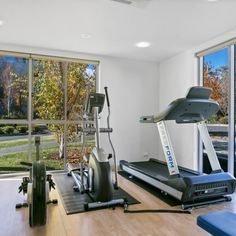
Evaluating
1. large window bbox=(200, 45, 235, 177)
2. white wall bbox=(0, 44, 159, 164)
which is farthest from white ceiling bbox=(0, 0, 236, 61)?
white wall bbox=(0, 44, 159, 164)

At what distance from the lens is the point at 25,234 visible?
2182 mm

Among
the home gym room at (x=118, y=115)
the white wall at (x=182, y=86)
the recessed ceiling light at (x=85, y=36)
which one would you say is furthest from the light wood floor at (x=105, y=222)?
the recessed ceiling light at (x=85, y=36)

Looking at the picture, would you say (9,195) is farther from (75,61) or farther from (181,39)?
(181,39)

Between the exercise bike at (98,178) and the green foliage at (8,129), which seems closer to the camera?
the exercise bike at (98,178)

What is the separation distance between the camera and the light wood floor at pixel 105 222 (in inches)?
88.3

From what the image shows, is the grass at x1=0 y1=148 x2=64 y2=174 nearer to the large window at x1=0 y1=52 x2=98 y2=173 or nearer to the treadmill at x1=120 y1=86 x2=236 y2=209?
the large window at x1=0 y1=52 x2=98 y2=173

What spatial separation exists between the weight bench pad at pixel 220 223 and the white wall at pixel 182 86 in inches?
113

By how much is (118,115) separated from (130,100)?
47 centimetres

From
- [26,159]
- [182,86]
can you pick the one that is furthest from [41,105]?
[182,86]

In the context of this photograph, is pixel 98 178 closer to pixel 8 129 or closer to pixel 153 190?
pixel 153 190

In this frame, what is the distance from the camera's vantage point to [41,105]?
15.8ft

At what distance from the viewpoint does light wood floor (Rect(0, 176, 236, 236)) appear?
88.3 inches

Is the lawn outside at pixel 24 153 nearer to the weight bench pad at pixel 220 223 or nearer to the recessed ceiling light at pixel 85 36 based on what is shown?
the recessed ceiling light at pixel 85 36

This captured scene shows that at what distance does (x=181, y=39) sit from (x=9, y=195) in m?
3.70
